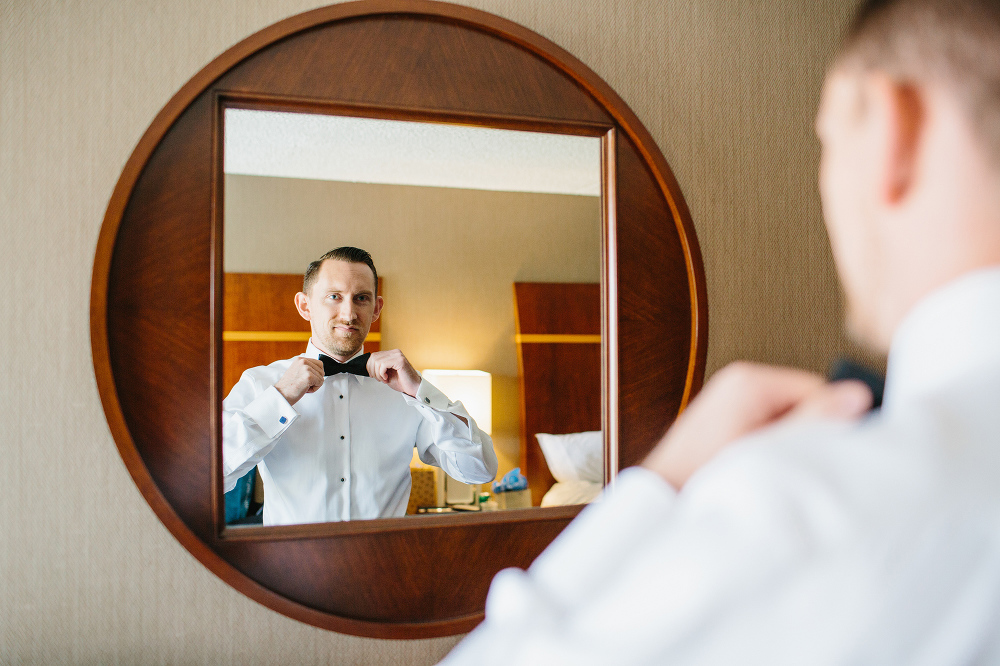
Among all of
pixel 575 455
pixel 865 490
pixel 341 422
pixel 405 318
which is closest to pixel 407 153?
pixel 405 318

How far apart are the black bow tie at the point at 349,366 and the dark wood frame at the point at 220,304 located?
0.20 meters

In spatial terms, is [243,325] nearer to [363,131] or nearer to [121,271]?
[121,271]

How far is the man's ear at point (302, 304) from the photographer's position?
48.9 inches

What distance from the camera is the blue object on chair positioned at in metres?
1.22

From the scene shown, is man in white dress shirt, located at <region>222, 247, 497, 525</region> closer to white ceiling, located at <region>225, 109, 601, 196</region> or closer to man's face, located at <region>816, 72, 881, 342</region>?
white ceiling, located at <region>225, 109, 601, 196</region>

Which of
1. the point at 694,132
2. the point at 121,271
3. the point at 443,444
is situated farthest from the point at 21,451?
the point at 694,132

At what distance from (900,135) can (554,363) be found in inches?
41.1

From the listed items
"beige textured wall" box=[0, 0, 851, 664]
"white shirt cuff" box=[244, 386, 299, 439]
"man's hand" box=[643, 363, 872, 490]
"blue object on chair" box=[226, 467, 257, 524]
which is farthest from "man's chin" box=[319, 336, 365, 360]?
"man's hand" box=[643, 363, 872, 490]

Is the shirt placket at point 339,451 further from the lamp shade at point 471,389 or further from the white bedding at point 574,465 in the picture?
the white bedding at point 574,465

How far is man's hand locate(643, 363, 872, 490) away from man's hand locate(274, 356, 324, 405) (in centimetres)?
96

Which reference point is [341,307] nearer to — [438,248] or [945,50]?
[438,248]

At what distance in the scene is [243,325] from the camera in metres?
1.22

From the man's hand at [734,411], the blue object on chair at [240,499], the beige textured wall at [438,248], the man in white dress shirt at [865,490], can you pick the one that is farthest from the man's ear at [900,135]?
the blue object on chair at [240,499]

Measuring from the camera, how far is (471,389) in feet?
4.37
